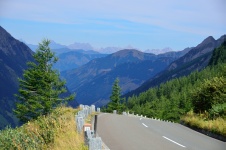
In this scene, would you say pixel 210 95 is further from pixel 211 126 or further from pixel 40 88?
pixel 40 88

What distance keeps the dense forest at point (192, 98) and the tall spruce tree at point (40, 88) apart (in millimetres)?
20042

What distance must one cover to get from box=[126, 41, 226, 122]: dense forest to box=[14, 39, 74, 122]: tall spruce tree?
20.0 meters

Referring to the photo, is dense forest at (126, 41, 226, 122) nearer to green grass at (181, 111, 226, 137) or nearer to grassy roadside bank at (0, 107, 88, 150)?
green grass at (181, 111, 226, 137)

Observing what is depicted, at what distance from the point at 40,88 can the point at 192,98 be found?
1350 inches

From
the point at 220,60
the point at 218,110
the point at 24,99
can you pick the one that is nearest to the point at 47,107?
the point at 24,99

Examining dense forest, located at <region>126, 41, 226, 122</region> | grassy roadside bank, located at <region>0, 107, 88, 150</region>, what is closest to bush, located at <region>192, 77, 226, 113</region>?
dense forest, located at <region>126, 41, 226, 122</region>

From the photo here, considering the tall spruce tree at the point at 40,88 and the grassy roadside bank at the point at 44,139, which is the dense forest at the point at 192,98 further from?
the tall spruce tree at the point at 40,88

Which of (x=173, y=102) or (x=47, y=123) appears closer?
(x=47, y=123)

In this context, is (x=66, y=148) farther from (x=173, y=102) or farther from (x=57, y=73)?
(x=173, y=102)

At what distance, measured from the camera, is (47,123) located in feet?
40.1

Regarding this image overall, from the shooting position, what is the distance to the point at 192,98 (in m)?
23.2

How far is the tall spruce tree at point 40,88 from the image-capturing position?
2034 inches

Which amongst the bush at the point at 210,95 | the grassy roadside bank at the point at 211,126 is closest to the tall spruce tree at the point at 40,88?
the bush at the point at 210,95

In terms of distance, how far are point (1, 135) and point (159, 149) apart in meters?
4.95
